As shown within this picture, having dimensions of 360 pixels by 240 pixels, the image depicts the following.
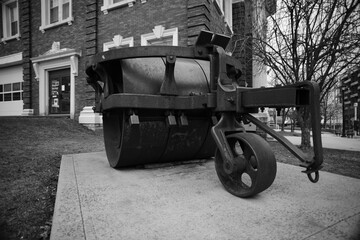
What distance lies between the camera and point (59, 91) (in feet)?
44.3

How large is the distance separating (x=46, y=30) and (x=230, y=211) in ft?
51.5

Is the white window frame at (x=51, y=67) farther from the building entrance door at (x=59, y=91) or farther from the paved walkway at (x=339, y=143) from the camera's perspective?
the paved walkway at (x=339, y=143)

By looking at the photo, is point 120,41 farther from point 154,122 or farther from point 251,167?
point 251,167

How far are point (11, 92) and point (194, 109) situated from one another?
1825 cm

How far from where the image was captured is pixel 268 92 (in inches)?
72.7

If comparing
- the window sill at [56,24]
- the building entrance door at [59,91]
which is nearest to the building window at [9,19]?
the window sill at [56,24]

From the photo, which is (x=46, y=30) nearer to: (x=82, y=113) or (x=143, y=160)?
(x=82, y=113)

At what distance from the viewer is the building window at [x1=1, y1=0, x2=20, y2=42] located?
1655cm

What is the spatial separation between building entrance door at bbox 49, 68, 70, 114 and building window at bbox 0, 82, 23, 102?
148 inches

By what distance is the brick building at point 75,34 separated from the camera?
9500mm

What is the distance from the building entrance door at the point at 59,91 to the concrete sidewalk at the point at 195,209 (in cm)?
1201

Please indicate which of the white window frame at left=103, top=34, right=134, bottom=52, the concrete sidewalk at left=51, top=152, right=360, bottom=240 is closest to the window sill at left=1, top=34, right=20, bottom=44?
the white window frame at left=103, top=34, right=134, bottom=52

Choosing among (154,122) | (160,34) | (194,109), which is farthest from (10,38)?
(194,109)

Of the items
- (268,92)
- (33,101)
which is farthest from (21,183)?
(33,101)
